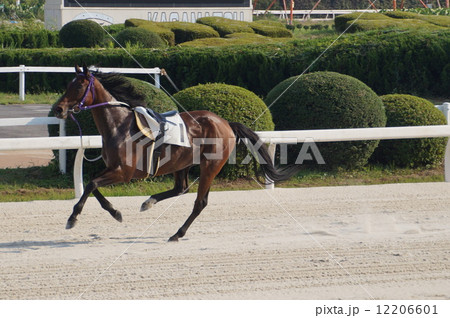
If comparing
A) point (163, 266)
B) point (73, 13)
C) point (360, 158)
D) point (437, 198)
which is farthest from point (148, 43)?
point (163, 266)

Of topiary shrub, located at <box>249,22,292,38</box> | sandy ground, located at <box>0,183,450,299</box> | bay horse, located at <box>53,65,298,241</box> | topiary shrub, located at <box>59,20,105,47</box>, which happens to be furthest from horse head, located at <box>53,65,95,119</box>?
topiary shrub, located at <box>249,22,292,38</box>

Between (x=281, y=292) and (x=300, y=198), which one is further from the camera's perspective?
(x=300, y=198)

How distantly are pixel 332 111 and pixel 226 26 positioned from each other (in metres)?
16.2

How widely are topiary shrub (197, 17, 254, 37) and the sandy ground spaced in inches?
672

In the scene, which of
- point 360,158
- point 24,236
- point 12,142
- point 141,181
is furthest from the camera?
point 360,158

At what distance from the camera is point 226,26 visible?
24797 millimetres

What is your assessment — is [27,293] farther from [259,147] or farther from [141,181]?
[141,181]

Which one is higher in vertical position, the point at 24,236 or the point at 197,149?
the point at 197,149

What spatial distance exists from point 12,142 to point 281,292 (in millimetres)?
4067

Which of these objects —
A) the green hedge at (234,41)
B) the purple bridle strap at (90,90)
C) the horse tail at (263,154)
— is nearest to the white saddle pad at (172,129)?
the purple bridle strap at (90,90)

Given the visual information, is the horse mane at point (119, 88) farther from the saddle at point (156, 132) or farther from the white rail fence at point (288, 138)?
the white rail fence at point (288, 138)

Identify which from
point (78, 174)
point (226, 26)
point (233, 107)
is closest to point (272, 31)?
point (226, 26)

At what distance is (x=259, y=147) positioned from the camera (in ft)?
21.8

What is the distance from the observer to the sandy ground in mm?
4684
